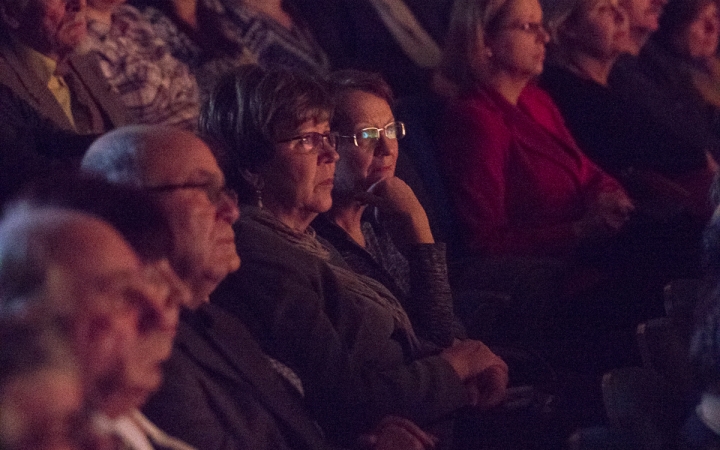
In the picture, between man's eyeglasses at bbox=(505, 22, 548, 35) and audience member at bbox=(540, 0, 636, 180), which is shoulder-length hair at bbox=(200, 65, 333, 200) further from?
audience member at bbox=(540, 0, 636, 180)

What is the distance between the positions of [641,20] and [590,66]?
0.82ft

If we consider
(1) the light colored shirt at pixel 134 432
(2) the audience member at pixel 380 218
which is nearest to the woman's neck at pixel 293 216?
(2) the audience member at pixel 380 218

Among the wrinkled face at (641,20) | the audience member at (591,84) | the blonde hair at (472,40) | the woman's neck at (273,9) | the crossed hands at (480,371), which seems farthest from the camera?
the wrinkled face at (641,20)

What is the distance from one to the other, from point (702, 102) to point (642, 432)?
5.18 ft

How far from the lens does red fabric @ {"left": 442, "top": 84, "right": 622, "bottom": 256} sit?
2.01 metres

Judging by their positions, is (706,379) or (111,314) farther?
(706,379)

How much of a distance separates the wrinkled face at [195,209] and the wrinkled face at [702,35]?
6.68 ft

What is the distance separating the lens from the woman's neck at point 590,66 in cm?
253

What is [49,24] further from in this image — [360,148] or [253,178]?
[360,148]

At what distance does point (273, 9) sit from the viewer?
238 cm

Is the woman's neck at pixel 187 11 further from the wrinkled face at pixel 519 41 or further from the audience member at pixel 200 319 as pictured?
the audience member at pixel 200 319

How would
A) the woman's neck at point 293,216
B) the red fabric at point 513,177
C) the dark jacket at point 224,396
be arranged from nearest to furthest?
1. the dark jacket at point 224,396
2. the woman's neck at point 293,216
3. the red fabric at point 513,177

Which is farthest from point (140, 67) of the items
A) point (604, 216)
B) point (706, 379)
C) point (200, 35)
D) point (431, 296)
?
point (706, 379)

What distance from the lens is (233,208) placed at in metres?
1.13
